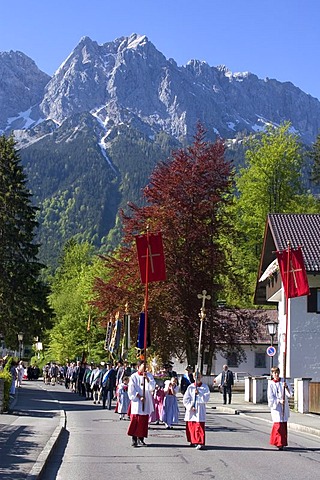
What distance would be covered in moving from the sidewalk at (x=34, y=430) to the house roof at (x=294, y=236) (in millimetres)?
6985

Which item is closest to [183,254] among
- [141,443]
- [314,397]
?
[314,397]

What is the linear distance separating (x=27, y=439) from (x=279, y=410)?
17.9 feet

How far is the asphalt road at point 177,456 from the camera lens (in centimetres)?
1267

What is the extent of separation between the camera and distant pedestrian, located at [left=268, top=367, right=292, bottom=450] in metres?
16.8

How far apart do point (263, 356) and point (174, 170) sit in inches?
847

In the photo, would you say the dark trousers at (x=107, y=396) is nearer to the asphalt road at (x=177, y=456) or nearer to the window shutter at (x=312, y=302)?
the asphalt road at (x=177, y=456)

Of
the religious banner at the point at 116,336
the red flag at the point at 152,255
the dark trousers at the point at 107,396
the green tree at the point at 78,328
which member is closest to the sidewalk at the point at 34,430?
the dark trousers at the point at 107,396

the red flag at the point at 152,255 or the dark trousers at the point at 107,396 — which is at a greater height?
the red flag at the point at 152,255

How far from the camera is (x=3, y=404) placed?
24.8 metres

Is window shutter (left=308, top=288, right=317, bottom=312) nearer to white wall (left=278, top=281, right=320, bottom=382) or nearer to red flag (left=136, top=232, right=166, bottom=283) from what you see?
white wall (left=278, top=281, right=320, bottom=382)

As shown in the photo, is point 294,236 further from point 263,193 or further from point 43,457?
point 43,457

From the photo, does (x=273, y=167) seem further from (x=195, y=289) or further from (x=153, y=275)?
(x=153, y=275)

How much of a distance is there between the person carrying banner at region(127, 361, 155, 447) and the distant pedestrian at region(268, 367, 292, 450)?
2.67 meters

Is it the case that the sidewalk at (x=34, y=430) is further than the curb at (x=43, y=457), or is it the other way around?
the sidewalk at (x=34, y=430)
